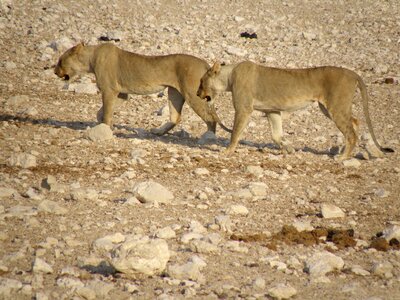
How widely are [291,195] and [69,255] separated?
11.8 ft

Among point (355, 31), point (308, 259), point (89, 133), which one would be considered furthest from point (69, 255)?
point (355, 31)

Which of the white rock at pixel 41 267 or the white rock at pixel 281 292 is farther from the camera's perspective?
the white rock at pixel 41 267

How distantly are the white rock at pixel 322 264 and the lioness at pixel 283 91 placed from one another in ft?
16.2

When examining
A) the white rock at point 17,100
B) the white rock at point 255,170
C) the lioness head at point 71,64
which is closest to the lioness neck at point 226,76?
the white rock at point 255,170

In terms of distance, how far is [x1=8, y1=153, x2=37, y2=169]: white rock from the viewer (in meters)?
11.0

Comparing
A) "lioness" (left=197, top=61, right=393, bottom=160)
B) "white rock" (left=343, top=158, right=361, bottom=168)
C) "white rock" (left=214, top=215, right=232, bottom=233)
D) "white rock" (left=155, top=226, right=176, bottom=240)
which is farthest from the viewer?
"lioness" (left=197, top=61, right=393, bottom=160)

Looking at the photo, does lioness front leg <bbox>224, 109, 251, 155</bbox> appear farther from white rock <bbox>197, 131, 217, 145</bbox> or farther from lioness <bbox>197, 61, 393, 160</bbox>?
white rock <bbox>197, 131, 217, 145</bbox>

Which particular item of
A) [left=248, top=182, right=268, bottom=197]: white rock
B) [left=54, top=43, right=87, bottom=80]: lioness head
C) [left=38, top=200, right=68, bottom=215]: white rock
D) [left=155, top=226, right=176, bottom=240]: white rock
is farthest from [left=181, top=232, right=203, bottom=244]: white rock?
[left=54, top=43, right=87, bottom=80]: lioness head

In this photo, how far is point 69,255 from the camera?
7.59 m

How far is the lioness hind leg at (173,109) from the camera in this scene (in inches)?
535

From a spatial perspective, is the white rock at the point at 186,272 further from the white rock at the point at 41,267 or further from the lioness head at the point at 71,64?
the lioness head at the point at 71,64

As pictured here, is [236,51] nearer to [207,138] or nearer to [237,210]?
[207,138]

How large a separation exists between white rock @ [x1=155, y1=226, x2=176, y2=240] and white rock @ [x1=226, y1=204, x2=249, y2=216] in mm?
1122

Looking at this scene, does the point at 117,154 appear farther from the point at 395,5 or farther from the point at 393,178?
the point at 395,5
